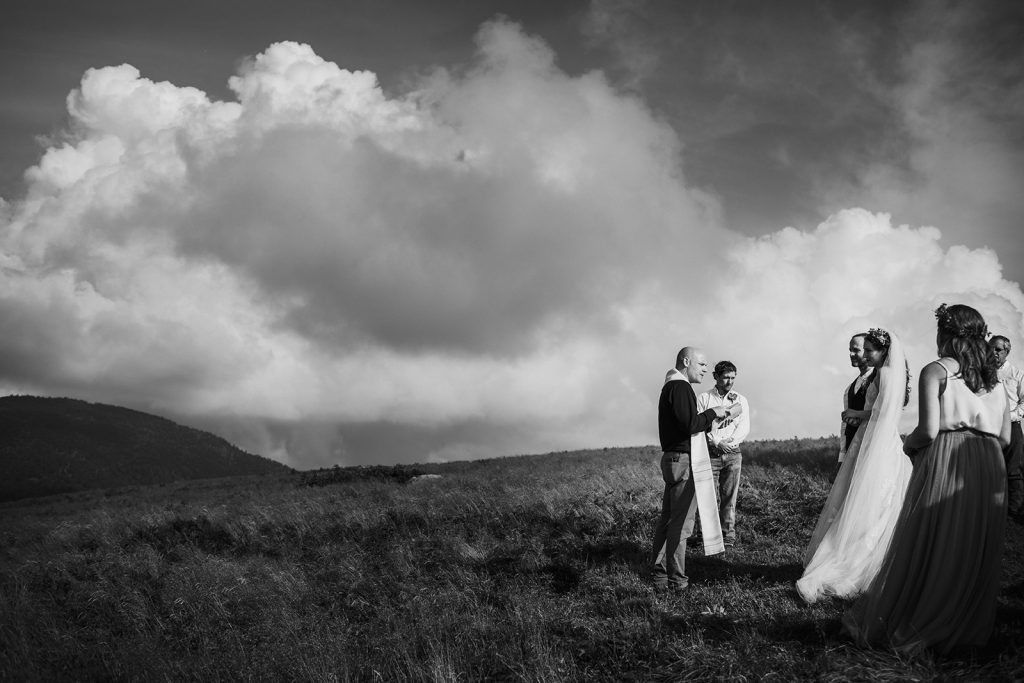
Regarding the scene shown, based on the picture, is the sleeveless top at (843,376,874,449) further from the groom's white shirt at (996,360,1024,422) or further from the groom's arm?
the groom's white shirt at (996,360,1024,422)

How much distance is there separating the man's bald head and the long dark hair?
2.62 meters

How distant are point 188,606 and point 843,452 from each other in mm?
9859

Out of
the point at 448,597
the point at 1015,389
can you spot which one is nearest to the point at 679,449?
the point at 448,597

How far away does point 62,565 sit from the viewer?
14164 mm

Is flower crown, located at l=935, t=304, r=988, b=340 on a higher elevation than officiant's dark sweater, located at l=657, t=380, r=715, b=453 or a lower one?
higher

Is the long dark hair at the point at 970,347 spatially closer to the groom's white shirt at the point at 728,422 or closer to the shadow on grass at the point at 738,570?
the shadow on grass at the point at 738,570

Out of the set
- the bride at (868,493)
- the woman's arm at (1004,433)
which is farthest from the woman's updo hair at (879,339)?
the woman's arm at (1004,433)

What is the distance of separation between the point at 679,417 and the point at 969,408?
9.18ft

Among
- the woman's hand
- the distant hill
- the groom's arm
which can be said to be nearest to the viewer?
the groom's arm

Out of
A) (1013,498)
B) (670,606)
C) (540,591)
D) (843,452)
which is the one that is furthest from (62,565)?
(1013,498)

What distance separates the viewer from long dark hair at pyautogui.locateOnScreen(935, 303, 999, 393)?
5.75 m

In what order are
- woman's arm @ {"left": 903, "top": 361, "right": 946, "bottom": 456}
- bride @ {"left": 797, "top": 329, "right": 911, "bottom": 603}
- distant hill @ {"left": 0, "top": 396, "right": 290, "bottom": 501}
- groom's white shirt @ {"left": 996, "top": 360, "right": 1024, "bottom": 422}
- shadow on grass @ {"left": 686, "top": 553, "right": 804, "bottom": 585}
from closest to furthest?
woman's arm @ {"left": 903, "top": 361, "right": 946, "bottom": 456}
bride @ {"left": 797, "top": 329, "right": 911, "bottom": 603}
shadow on grass @ {"left": 686, "top": 553, "right": 804, "bottom": 585}
groom's white shirt @ {"left": 996, "top": 360, "right": 1024, "bottom": 422}
distant hill @ {"left": 0, "top": 396, "right": 290, "bottom": 501}

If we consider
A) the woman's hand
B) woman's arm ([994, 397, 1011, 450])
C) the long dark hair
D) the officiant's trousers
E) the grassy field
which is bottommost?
the grassy field

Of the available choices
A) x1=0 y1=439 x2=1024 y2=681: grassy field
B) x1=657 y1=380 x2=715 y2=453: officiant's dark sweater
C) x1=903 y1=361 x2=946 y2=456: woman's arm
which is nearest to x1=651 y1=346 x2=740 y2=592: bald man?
x1=657 y1=380 x2=715 y2=453: officiant's dark sweater
